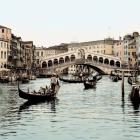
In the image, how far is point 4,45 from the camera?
196 ft

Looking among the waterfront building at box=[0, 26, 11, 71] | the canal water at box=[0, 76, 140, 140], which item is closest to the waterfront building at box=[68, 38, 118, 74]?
the waterfront building at box=[0, 26, 11, 71]

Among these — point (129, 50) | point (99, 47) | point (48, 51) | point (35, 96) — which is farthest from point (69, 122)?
point (48, 51)

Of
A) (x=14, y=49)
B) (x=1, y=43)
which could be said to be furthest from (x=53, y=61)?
(x=1, y=43)

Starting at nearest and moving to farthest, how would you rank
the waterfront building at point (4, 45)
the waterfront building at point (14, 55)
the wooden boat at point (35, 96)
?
the wooden boat at point (35, 96), the waterfront building at point (4, 45), the waterfront building at point (14, 55)

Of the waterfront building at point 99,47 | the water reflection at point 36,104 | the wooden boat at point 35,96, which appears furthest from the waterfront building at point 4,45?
the waterfront building at point 99,47

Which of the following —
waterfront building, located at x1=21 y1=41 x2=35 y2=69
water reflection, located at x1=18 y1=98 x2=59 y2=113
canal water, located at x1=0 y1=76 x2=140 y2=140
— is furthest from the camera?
waterfront building, located at x1=21 y1=41 x2=35 y2=69

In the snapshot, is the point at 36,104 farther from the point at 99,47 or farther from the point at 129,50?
the point at 99,47

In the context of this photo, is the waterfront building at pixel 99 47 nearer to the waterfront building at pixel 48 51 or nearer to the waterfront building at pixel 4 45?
the waterfront building at pixel 48 51

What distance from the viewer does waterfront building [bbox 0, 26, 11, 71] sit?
5847 cm

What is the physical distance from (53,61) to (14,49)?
20.1 m

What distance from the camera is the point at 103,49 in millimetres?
105688

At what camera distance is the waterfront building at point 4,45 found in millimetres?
58469

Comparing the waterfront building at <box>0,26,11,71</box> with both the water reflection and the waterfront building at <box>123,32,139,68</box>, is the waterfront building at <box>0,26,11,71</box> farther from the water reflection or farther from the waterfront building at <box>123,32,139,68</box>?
the water reflection

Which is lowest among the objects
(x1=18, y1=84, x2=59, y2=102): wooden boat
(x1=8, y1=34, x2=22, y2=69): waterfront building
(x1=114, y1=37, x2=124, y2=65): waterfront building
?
(x1=18, y1=84, x2=59, y2=102): wooden boat
